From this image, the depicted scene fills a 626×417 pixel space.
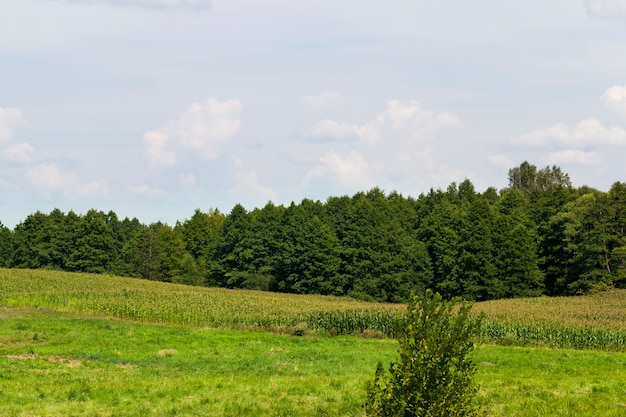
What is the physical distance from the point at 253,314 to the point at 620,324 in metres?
30.4

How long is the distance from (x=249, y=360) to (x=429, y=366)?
19898mm

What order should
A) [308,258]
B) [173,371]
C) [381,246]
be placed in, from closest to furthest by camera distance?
1. [173,371]
2. [381,246]
3. [308,258]

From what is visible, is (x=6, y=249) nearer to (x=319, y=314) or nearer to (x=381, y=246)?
(x=381, y=246)

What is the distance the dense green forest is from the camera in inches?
3435

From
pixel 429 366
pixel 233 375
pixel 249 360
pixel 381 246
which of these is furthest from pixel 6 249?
pixel 429 366

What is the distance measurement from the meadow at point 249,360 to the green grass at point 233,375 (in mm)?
60

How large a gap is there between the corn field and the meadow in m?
0.17

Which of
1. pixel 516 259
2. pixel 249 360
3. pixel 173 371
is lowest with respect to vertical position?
pixel 249 360

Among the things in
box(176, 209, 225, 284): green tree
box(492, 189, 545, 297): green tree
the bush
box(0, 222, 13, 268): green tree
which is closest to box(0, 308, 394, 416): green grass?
the bush

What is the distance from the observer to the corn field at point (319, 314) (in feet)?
141

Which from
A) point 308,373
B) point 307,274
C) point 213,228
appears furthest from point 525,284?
point 213,228

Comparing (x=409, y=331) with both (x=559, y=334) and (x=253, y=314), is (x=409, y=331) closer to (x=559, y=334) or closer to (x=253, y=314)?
(x=559, y=334)

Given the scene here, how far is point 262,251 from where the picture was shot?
116 meters

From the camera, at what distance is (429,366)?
1223 cm
